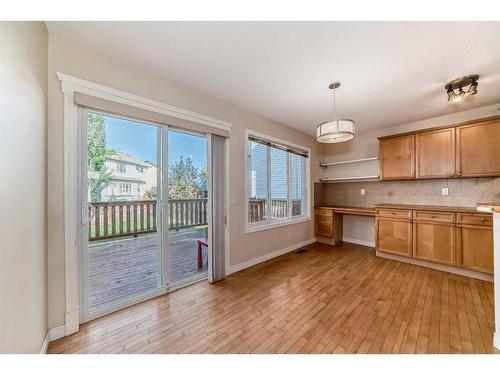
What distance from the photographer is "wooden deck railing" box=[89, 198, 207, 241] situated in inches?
78.3

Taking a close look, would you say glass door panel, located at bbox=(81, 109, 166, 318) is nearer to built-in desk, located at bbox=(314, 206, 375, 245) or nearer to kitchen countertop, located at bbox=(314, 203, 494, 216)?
kitchen countertop, located at bbox=(314, 203, 494, 216)

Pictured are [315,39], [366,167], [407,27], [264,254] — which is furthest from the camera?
[366,167]

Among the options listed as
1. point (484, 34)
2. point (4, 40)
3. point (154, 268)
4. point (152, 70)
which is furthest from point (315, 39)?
point (154, 268)

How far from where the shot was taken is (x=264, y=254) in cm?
350

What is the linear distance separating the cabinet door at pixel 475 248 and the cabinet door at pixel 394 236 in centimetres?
59

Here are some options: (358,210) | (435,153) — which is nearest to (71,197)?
(358,210)

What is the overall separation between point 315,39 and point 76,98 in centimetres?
216

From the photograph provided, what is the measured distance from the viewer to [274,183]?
3.86m

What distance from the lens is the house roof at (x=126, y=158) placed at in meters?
2.07

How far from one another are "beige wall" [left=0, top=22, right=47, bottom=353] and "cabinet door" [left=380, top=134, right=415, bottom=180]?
4.77 metres

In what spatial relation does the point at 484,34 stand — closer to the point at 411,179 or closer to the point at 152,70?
the point at 411,179

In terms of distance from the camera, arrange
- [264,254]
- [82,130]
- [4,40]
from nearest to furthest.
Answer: [4,40] < [82,130] < [264,254]

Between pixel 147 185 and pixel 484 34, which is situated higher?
pixel 484 34

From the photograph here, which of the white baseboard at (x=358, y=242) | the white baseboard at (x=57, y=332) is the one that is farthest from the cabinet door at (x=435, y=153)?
the white baseboard at (x=57, y=332)
